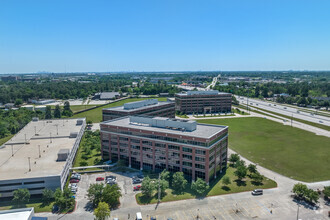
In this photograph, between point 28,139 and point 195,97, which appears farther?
point 195,97

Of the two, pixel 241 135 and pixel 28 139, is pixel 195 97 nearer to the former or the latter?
pixel 241 135

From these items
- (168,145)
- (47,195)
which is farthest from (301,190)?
(47,195)

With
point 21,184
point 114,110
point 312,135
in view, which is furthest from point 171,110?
point 21,184

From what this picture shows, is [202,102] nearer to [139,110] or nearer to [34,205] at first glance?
[139,110]

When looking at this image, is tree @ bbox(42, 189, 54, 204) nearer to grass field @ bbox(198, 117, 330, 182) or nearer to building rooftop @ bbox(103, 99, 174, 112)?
building rooftop @ bbox(103, 99, 174, 112)

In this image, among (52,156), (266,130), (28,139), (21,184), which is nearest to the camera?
(21,184)

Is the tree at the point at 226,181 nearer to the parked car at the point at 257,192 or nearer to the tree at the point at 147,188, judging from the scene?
the parked car at the point at 257,192

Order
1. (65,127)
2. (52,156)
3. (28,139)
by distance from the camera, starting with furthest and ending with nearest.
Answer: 1. (65,127)
2. (28,139)
3. (52,156)

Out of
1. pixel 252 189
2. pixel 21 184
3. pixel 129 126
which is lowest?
pixel 252 189

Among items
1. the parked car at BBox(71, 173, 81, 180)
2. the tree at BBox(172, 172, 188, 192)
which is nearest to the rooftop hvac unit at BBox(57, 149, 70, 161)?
the parked car at BBox(71, 173, 81, 180)
